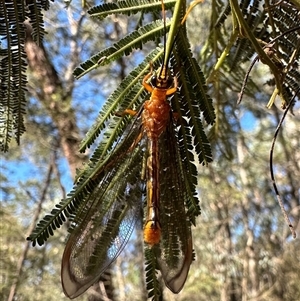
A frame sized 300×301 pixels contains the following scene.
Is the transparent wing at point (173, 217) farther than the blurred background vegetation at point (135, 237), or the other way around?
the blurred background vegetation at point (135, 237)

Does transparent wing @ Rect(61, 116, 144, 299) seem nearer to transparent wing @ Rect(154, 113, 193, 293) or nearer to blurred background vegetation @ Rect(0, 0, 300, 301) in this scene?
transparent wing @ Rect(154, 113, 193, 293)

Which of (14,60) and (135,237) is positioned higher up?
(14,60)

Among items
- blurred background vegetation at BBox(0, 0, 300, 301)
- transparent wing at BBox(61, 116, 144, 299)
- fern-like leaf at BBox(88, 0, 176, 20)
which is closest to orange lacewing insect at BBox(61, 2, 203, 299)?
transparent wing at BBox(61, 116, 144, 299)

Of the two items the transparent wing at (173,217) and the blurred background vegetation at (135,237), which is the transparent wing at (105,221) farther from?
the blurred background vegetation at (135,237)

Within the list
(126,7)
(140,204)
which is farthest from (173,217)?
Answer: (126,7)

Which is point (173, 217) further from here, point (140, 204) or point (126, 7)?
point (126, 7)

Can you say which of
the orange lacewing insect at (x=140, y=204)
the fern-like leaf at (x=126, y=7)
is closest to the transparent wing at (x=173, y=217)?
the orange lacewing insect at (x=140, y=204)

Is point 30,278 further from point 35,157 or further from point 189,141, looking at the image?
point 189,141
